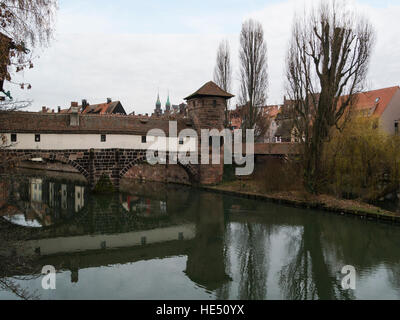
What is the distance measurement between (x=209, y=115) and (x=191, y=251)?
13.8 m

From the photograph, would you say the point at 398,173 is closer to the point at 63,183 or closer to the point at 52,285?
the point at 52,285

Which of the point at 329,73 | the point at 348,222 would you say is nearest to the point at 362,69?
the point at 329,73

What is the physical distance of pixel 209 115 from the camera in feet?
74.7

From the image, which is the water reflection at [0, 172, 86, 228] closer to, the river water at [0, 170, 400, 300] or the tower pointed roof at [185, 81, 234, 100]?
the river water at [0, 170, 400, 300]

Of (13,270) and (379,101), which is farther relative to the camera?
(379,101)

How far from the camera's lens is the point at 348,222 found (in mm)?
13047

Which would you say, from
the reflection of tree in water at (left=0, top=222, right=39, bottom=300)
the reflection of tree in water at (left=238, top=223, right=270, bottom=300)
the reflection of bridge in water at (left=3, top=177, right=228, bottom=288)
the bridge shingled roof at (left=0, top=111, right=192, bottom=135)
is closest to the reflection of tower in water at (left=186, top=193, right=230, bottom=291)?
the reflection of bridge in water at (left=3, top=177, right=228, bottom=288)

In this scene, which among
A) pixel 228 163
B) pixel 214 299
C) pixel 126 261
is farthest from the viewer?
pixel 228 163

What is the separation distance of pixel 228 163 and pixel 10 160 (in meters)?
18.6

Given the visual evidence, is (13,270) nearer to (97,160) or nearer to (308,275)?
(308,275)

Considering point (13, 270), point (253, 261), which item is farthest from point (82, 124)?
point (253, 261)

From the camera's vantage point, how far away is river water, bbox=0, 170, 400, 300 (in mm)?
7070

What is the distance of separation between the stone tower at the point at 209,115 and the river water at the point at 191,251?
217 inches

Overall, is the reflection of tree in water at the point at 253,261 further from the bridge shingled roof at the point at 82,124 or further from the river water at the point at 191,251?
the bridge shingled roof at the point at 82,124
